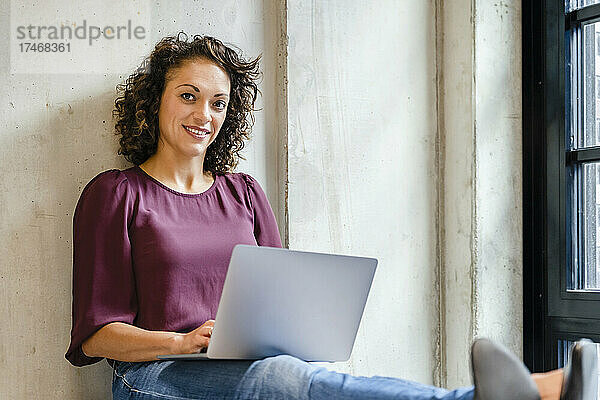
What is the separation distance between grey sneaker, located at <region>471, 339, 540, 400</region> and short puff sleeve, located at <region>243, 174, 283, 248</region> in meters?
0.89

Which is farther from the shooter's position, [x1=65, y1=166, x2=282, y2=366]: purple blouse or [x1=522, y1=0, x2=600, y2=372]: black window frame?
[x1=522, y1=0, x2=600, y2=372]: black window frame

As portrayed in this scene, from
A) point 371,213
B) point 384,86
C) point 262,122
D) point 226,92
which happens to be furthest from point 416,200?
point 226,92

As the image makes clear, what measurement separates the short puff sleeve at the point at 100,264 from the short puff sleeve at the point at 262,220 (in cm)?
36

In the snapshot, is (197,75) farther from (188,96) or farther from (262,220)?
(262,220)

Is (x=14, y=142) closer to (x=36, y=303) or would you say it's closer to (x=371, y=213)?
(x=36, y=303)

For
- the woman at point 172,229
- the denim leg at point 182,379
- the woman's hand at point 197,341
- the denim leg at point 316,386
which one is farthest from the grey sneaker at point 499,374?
the woman's hand at point 197,341

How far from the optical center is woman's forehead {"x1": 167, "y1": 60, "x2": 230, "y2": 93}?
201cm

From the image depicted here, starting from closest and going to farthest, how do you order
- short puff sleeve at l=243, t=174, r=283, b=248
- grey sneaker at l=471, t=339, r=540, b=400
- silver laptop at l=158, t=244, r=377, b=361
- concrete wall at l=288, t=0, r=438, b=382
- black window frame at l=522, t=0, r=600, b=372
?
1. grey sneaker at l=471, t=339, r=540, b=400
2. silver laptop at l=158, t=244, r=377, b=361
3. short puff sleeve at l=243, t=174, r=283, b=248
4. concrete wall at l=288, t=0, r=438, b=382
5. black window frame at l=522, t=0, r=600, b=372

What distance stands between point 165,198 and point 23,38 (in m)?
0.51

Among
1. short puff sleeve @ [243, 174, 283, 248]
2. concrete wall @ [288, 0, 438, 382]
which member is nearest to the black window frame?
concrete wall @ [288, 0, 438, 382]

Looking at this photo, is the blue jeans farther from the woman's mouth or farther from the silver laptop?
the woman's mouth

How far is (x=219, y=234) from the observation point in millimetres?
2004

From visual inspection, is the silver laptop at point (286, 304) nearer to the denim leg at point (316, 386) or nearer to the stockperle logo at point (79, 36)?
the denim leg at point (316, 386)

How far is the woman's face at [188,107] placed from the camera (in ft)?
6.60
